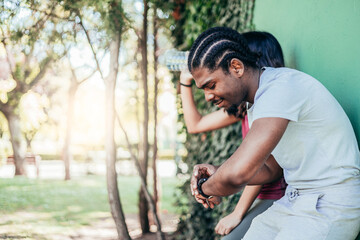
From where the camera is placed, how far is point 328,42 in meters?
2.08

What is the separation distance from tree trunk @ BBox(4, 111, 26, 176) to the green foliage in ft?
6.22

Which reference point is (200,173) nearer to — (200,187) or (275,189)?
(200,187)

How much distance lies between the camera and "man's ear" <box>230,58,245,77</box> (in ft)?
5.72

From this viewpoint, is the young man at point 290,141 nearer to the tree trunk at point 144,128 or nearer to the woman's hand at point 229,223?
the woman's hand at point 229,223

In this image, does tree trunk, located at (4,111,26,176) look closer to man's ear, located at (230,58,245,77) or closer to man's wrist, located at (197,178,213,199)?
man's wrist, located at (197,178,213,199)

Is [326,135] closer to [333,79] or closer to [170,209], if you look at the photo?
[333,79]

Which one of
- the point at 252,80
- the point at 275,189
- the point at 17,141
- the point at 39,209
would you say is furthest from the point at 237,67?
the point at 39,209

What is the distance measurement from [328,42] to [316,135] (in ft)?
2.31

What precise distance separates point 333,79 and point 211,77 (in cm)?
73

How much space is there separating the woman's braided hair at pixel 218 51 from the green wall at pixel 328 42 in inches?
19.1

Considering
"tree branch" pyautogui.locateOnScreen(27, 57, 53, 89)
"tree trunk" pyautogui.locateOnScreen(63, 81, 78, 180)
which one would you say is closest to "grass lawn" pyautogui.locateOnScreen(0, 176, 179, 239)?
"tree branch" pyautogui.locateOnScreen(27, 57, 53, 89)

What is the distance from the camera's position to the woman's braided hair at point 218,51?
1740 millimetres

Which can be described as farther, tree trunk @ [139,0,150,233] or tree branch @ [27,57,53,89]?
tree trunk @ [139,0,150,233]

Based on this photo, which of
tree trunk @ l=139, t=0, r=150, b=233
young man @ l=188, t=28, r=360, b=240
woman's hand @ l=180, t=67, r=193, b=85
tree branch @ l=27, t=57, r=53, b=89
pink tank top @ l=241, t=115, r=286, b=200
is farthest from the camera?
tree trunk @ l=139, t=0, r=150, b=233
